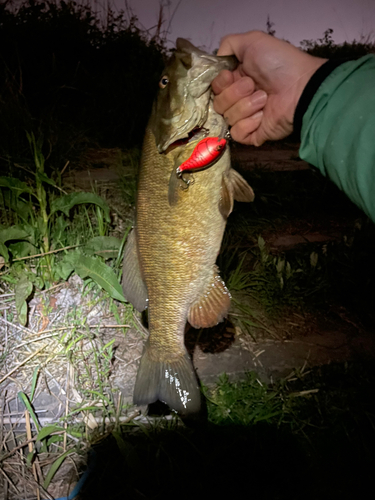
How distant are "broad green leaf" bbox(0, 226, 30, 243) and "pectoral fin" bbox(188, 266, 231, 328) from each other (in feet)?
5.33

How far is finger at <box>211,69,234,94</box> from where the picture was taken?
1458 millimetres

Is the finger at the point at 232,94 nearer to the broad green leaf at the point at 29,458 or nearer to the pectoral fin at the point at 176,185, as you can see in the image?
the pectoral fin at the point at 176,185

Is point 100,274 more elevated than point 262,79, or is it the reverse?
point 262,79

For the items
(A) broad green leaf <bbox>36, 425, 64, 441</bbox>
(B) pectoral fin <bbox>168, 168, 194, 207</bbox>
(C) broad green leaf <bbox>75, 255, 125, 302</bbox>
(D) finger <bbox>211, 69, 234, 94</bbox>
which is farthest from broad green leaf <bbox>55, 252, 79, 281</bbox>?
(D) finger <bbox>211, 69, 234, 94</bbox>

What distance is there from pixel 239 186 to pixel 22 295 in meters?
1.75

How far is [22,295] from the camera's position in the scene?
244 cm

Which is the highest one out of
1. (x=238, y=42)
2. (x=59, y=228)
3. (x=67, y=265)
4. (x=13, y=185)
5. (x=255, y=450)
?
(x=238, y=42)

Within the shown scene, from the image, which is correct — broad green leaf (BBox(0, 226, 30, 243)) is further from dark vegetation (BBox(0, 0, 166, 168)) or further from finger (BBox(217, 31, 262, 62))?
dark vegetation (BBox(0, 0, 166, 168))

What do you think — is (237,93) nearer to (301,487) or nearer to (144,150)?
(144,150)

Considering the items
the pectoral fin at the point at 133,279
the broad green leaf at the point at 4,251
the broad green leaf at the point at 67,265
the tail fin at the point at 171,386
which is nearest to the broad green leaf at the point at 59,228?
the broad green leaf at the point at 67,265

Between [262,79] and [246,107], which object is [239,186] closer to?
[246,107]

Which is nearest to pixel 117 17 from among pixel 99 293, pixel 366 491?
pixel 99 293

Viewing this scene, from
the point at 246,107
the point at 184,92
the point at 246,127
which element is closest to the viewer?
the point at 184,92

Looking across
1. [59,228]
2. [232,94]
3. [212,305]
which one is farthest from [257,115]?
[59,228]
